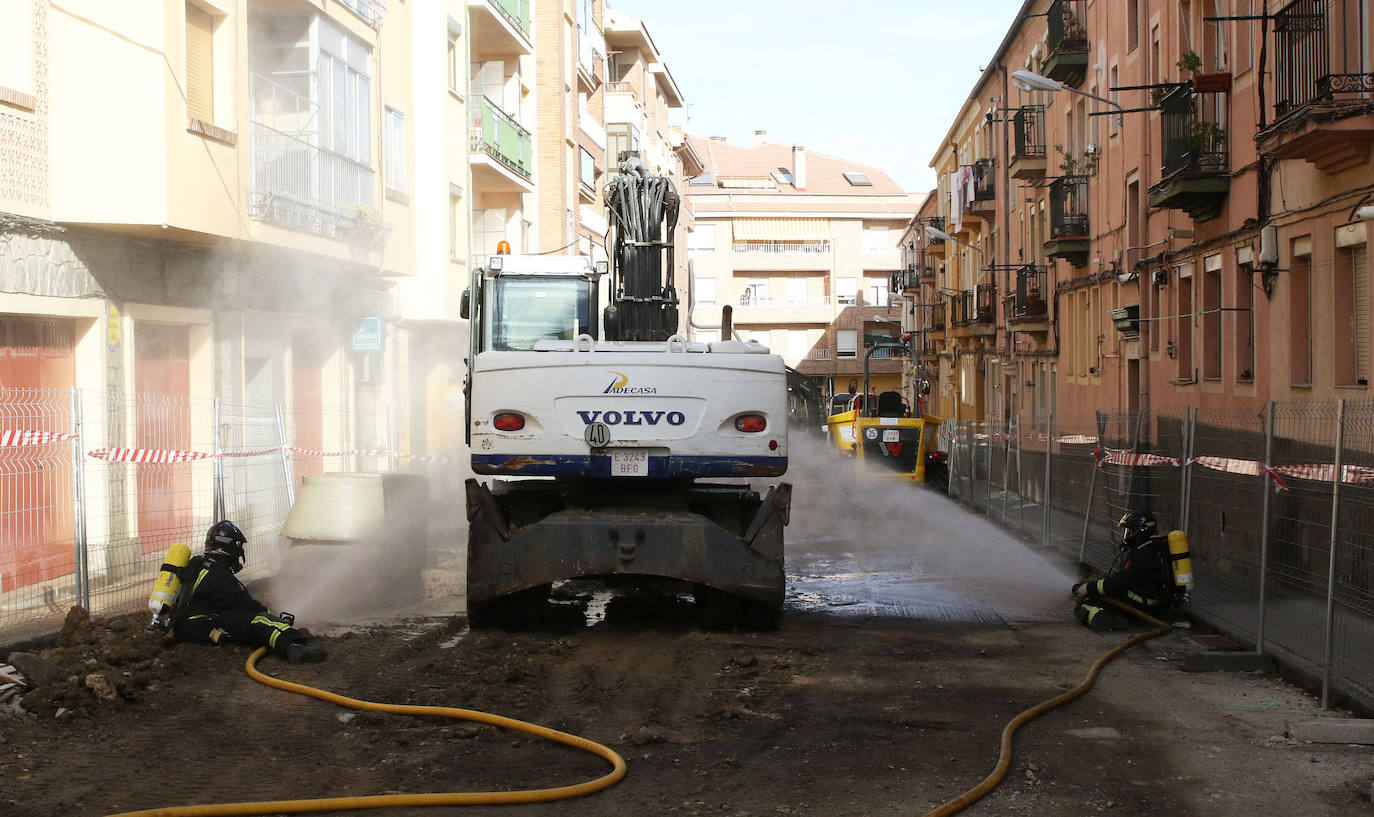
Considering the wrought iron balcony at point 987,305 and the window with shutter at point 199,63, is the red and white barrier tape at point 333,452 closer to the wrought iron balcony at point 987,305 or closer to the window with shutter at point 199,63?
the window with shutter at point 199,63

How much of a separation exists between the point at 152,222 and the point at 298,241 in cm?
336

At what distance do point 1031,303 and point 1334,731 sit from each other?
84.3 feet

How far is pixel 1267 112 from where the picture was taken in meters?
15.6

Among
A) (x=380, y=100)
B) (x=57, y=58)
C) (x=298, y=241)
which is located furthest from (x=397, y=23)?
(x=57, y=58)

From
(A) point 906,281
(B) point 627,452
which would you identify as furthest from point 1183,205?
(A) point 906,281

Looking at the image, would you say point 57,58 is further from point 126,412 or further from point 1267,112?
point 1267,112

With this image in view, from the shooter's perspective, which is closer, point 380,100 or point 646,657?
point 646,657

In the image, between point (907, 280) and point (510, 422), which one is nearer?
point (510, 422)

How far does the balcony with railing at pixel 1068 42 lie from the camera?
26.8 m

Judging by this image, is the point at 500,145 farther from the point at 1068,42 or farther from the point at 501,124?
the point at 1068,42

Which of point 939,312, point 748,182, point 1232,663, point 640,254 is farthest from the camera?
point 748,182

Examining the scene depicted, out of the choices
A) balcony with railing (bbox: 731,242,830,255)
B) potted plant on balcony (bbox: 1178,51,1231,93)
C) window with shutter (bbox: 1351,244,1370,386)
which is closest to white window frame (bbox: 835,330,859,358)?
balcony with railing (bbox: 731,242,830,255)

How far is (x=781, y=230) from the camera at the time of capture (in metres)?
77.9

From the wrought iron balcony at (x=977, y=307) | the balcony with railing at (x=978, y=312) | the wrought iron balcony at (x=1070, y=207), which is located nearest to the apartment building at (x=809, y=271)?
the wrought iron balcony at (x=977, y=307)
